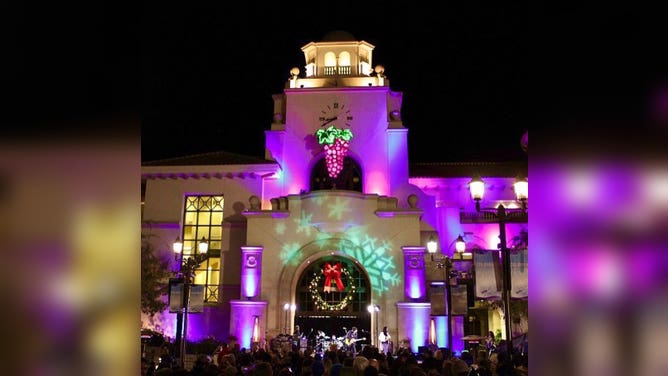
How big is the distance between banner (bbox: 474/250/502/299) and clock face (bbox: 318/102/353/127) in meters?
25.0

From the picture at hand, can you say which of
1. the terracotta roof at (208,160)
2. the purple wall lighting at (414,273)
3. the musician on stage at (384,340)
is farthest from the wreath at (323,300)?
the terracotta roof at (208,160)

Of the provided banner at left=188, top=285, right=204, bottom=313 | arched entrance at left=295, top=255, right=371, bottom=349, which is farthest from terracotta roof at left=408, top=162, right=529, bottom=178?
banner at left=188, top=285, right=204, bottom=313

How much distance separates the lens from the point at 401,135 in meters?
38.1

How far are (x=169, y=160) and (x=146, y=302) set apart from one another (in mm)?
10209

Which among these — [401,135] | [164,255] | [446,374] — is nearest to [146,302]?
[164,255]

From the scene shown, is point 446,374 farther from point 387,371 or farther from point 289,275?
point 289,275

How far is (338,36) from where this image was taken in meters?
40.9

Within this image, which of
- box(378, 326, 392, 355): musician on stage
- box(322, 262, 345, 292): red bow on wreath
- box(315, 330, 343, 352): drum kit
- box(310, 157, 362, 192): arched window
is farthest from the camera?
box(310, 157, 362, 192): arched window

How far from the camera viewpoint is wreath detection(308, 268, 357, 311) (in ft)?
109

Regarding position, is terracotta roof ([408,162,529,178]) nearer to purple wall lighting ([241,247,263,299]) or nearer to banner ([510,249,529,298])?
purple wall lighting ([241,247,263,299])

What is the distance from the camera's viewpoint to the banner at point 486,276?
13.8m

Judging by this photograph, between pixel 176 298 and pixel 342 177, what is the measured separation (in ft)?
64.7

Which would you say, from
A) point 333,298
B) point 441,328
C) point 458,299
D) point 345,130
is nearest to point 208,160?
point 345,130

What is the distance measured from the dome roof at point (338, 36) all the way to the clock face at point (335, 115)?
535 cm
